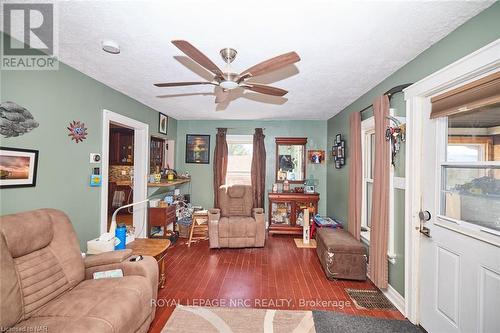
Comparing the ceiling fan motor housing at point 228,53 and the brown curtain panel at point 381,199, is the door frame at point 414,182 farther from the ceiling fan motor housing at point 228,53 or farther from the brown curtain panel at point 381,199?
the ceiling fan motor housing at point 228,53

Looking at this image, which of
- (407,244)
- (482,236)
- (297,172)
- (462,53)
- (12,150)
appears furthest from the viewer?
(297,172)

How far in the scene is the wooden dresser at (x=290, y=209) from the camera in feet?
14.4

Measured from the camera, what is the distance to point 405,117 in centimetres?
209

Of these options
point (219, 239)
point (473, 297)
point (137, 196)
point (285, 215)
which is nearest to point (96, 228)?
point (137, 196)

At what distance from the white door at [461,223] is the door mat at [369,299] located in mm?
358

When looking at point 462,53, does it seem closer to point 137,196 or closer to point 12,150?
point 12,150

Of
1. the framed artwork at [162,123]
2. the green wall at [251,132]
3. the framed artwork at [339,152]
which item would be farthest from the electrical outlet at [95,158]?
the framed artwork at [339,152]

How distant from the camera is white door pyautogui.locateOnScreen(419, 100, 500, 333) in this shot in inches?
54.9

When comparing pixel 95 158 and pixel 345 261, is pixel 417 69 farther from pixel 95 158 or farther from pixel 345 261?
pixel 95 158

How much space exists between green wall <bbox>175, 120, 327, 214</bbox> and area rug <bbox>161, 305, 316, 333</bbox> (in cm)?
295

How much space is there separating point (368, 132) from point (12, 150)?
400cm

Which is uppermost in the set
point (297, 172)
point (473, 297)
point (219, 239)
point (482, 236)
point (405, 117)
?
point (405, 117)

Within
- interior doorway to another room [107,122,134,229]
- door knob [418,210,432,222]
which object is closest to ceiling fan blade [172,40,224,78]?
door knob [418,210,432,222]

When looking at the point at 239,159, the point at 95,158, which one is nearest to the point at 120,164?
the point at 239,159
